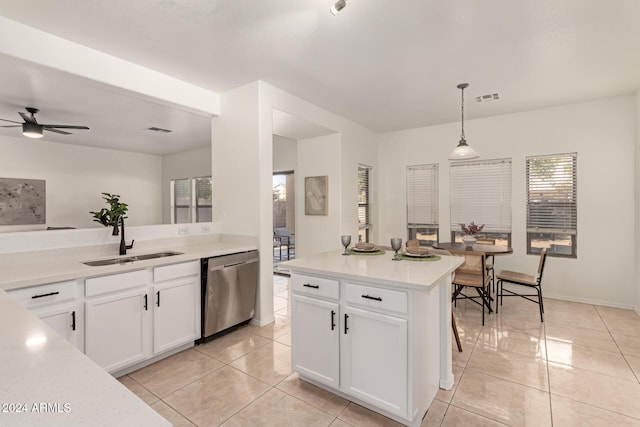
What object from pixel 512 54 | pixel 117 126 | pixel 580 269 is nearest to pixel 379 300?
pixel 512 54

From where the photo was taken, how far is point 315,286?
6.91ft

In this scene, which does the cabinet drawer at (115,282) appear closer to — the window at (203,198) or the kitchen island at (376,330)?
the kitchen island at (376,330)

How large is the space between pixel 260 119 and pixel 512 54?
8.09ft

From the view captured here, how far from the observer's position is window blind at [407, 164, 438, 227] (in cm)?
534

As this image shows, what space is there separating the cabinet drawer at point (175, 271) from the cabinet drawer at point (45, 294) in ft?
1.85

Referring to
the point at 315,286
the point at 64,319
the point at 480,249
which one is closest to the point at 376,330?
the point at 315,286

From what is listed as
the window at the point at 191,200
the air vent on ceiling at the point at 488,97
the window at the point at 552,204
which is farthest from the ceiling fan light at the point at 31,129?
the window at the point at 552,204

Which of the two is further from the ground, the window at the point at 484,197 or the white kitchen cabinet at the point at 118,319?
the window at the point at 484,197

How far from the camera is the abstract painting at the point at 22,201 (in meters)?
5.63

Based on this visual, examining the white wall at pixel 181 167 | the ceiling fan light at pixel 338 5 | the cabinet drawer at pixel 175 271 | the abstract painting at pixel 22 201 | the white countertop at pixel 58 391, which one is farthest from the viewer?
the white wall at pixel 181 167

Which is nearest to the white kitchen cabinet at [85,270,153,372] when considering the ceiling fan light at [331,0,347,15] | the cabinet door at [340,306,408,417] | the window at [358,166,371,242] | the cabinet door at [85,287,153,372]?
the cabinet door at [85,287,153,372]

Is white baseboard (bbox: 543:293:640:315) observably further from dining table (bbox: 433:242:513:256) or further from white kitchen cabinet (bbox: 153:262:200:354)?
white kitchen cabinet (bbox: 153:262:200:354)

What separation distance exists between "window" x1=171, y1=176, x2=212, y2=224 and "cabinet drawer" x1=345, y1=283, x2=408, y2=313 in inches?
236

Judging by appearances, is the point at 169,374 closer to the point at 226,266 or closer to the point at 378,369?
the point at 226,266
